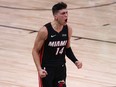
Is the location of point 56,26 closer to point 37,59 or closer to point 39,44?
point 39,44

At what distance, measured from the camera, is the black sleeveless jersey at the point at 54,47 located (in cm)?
555

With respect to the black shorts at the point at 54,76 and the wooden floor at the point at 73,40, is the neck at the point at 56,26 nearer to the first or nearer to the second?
the black shorts at the point at 54,76

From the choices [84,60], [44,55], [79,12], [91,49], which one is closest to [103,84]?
[84,60]

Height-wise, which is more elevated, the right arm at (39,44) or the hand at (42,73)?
the right arm at (39,44)

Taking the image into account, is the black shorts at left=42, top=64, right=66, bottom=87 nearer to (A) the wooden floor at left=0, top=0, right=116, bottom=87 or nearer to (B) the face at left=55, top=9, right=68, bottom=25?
(B) the face at left=55, top=9, right=68, bottom=25

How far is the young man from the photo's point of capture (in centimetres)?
543

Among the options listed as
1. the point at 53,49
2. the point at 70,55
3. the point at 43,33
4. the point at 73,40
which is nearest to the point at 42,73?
the point at 53,49

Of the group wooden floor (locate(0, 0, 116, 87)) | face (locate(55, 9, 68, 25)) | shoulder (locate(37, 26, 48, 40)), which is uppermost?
face (locate(55, 9, 68, 25))

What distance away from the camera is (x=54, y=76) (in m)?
5.77

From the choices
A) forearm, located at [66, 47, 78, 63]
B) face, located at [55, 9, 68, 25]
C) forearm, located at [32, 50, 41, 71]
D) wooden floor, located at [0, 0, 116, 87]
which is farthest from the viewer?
wooden floor, located at [0, 0, 116, 87]

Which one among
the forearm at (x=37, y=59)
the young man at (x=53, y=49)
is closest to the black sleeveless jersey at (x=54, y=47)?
the young man at (x=53, y=49)

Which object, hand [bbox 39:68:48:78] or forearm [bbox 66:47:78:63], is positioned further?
forearm [bbox 66:47:78:63]

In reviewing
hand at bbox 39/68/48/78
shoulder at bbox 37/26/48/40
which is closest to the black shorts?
hand at bbox 39/68/48/78

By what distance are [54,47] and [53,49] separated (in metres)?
0.04
